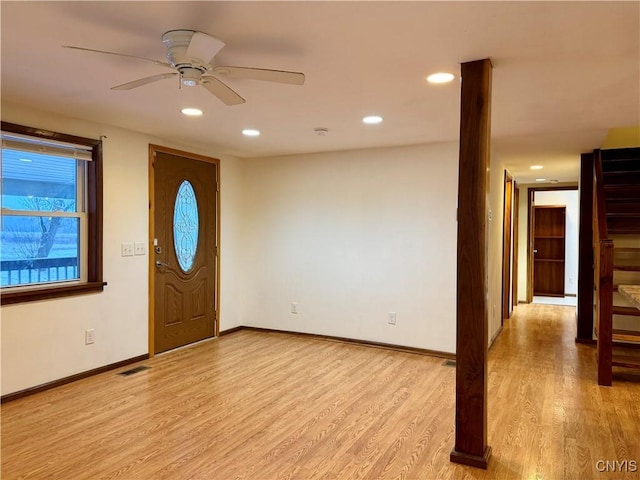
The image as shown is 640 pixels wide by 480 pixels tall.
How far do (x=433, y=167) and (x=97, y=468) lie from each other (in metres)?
3.84

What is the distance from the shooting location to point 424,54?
7.64 feet

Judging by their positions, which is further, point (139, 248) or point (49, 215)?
point (139, 248)

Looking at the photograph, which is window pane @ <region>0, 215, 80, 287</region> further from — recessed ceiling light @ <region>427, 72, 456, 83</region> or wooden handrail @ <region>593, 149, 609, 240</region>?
wooden handrail @ <region>593, 149, 609, 240</region>

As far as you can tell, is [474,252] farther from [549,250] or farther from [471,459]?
[549,250]

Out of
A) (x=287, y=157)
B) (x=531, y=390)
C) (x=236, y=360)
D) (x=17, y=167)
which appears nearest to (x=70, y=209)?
(x=17, y=167)

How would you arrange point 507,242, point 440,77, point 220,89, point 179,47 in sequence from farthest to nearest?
point 507,242 → point 440,77 → point 220,89 → point 179,47

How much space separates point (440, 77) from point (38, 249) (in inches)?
131

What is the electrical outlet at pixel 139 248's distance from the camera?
4.36 meters

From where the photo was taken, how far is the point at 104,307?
13.3ft

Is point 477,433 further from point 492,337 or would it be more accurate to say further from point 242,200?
point 242,200

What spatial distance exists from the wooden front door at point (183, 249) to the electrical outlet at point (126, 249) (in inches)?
10.0

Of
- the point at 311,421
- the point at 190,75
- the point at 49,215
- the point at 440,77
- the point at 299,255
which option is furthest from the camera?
the point at 299,255

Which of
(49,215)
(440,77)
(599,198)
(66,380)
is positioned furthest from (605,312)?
(49,215)

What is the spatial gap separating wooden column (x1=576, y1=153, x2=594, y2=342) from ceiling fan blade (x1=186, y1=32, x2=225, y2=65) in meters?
4.85
